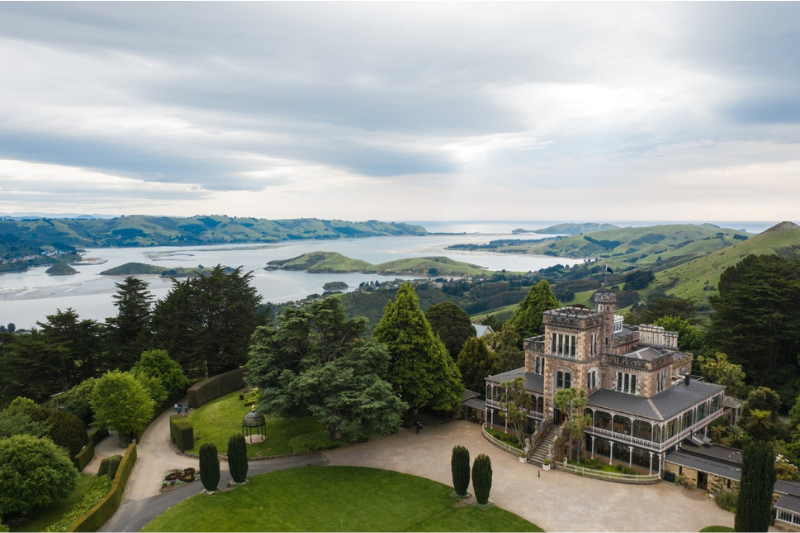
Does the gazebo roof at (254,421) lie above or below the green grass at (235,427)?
above

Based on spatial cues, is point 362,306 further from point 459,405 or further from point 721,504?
point 721,504

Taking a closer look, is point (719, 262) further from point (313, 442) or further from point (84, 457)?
point (84, 457)

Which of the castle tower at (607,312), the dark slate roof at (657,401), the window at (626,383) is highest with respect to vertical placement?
the castle tower at (607,312)

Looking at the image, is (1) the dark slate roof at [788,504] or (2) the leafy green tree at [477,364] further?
(2) the leafy green tree at [477,364]

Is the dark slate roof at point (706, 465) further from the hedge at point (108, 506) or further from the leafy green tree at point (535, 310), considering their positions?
the hedge at point (108, 506)

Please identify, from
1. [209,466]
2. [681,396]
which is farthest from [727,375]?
[209,466]

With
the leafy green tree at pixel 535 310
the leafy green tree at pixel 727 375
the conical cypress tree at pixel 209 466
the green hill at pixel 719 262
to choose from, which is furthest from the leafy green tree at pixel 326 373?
the green hill at pixel 719 262
